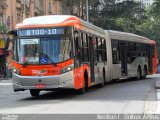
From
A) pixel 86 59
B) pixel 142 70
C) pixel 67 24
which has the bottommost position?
pixel 142 70

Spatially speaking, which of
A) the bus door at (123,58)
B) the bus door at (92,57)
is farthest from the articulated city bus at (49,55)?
the bus door at (123,58)

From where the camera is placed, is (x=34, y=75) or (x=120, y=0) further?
(x=120, y=0)

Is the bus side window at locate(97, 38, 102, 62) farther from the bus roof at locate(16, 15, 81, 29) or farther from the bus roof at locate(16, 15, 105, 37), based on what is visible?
the bus roof at locate(16, 15, 81, 29)

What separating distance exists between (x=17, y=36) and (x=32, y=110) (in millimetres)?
5372

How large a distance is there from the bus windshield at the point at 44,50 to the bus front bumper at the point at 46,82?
1.94 ft

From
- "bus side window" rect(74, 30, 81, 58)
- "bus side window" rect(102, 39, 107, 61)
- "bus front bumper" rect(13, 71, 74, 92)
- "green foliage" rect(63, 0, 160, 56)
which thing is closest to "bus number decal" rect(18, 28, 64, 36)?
"bus side window" rect(74, 30, 81, 58)

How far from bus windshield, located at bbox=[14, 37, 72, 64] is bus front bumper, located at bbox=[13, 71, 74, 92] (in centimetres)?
59

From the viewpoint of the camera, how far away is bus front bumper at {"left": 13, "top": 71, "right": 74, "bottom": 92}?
18750 millimetres

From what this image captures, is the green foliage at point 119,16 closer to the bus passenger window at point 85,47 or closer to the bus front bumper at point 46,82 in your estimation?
the bus passenger window at point 85,47

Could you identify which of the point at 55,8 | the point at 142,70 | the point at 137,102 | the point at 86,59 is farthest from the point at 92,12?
the point at 137,102

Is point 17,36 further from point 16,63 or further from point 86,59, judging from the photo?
point 86,59

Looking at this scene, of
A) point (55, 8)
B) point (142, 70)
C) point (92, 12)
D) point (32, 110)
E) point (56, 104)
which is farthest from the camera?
point (92, 12)

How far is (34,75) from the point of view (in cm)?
1895

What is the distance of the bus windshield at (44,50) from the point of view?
18.9 metres
